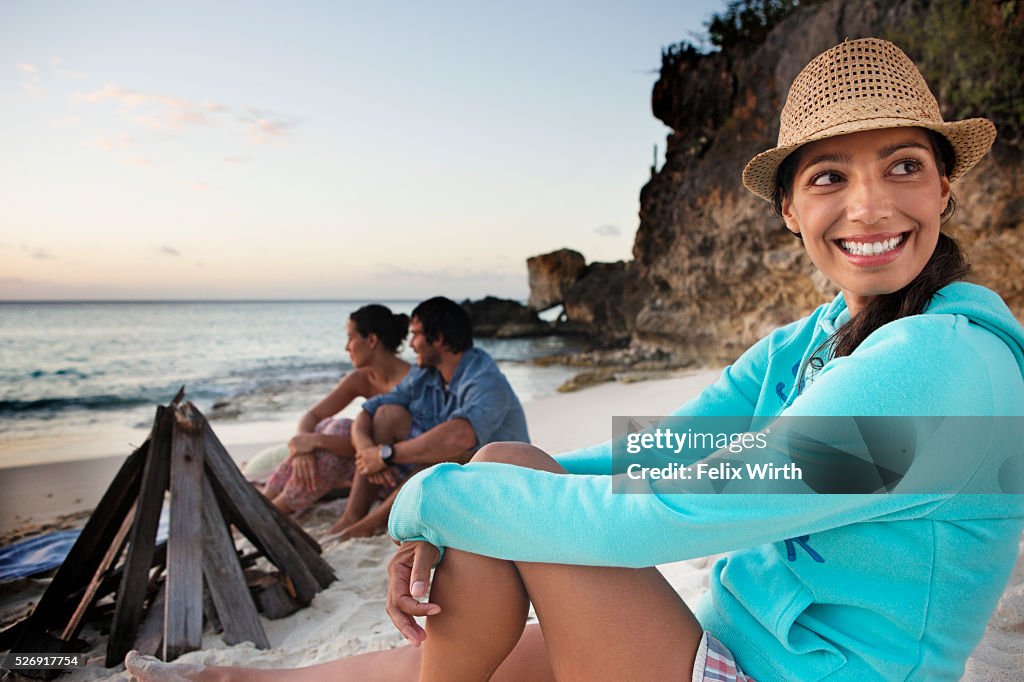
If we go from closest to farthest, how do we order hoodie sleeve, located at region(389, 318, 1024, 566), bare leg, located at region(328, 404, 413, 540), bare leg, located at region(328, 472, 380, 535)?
hoodie sleeve, located at region(389, 318, 1024, 566) < bare leg, located at region(328, 404, 413, 540) < bare leg, located at region(328, 472, 380, 535)

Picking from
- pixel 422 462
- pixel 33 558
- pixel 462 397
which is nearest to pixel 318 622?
pixel 422 462

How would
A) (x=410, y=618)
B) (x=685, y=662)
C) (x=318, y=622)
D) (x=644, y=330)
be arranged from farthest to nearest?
(x=644, y=330) < (x=318, y=622) < (x=410, y=618) < (x=685, y=662)

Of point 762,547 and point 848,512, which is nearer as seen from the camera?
point 848,512

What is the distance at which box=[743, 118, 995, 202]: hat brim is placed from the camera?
1198mm

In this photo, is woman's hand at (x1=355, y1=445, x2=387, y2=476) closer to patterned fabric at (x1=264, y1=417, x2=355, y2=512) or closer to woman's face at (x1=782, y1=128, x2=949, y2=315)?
patterned fabric at (x1=264, y1=417, x2=355, y2=512)

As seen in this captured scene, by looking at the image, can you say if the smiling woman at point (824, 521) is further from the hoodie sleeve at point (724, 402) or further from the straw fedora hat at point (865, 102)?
the hoodie sleeve at point (724, 402)

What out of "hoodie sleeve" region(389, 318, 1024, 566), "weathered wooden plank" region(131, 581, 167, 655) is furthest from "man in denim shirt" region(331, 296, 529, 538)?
"hoodie sleeve" region(389, 318, 1024, 566)

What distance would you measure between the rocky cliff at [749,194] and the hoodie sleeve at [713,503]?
307 inches

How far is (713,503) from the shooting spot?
1008mm

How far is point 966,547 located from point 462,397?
294 centimetres

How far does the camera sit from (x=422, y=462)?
3.77 meters

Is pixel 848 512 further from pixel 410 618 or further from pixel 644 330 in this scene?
pixel 644 330

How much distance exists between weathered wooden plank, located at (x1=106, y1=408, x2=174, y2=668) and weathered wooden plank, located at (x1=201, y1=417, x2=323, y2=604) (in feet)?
0.50

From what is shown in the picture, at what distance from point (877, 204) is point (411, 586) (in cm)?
111
